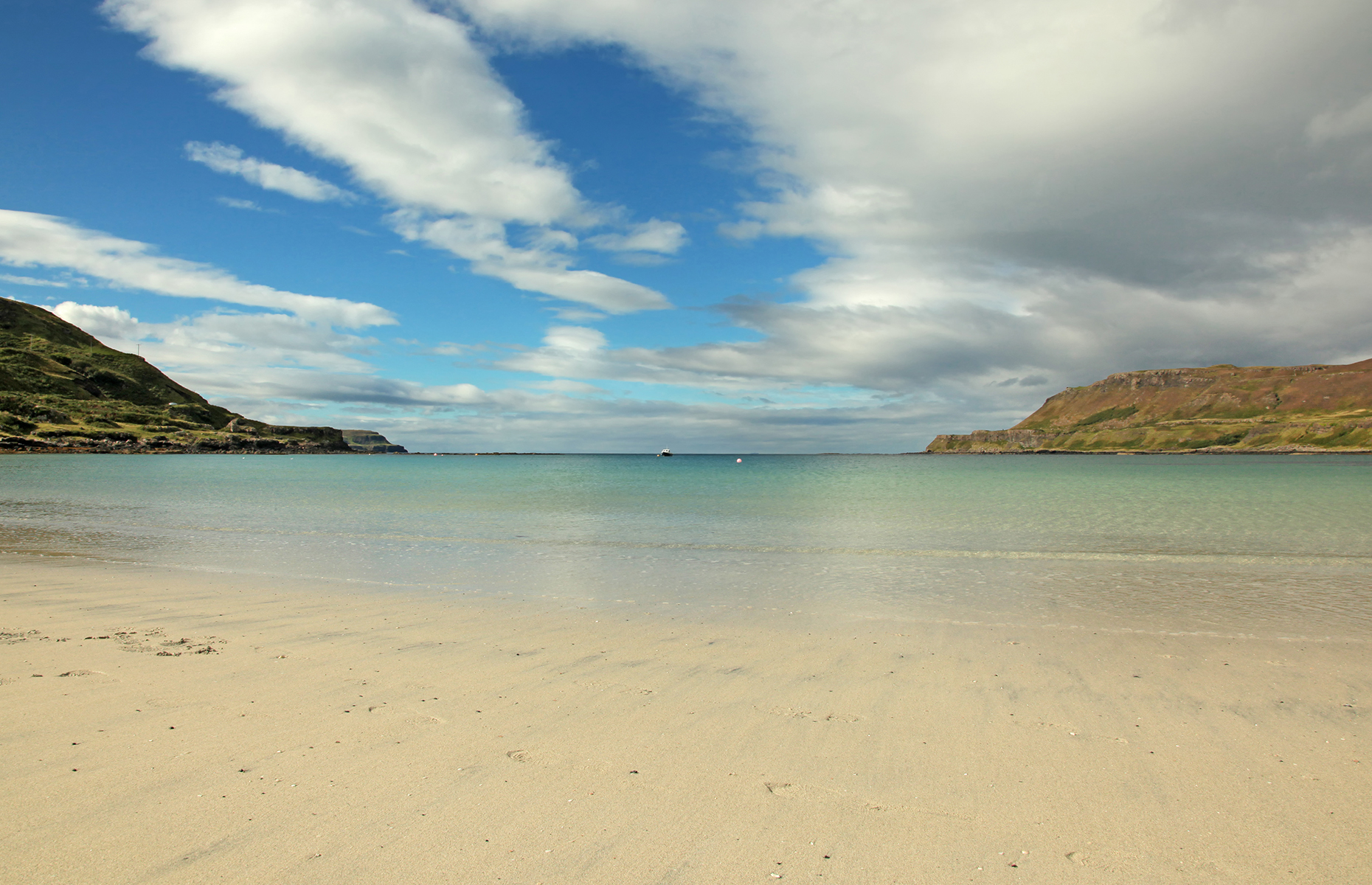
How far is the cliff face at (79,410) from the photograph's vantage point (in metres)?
133

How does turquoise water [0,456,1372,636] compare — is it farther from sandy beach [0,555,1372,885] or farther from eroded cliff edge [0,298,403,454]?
eroded cliff edge [0,298,403,454]

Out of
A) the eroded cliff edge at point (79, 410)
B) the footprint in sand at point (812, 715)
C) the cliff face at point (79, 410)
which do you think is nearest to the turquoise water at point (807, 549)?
the footprint in sand at point (812, 715)

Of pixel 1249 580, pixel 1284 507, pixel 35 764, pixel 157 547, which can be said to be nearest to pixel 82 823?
pixel 35 764

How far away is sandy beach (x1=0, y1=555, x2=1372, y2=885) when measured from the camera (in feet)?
13.1

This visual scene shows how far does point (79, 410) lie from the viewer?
514 feet

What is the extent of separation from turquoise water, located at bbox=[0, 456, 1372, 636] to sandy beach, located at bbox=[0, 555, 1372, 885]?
10.0 feet

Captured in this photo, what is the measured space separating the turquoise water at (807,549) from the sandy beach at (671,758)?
3.05m

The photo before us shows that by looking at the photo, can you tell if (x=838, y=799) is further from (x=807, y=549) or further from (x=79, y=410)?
(x=79, y=410)

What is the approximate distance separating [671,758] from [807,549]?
49.0 ft

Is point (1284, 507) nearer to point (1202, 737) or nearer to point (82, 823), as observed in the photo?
point (1202, 737)

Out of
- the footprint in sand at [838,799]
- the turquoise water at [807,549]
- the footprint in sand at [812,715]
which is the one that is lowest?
the turquoise water at [807,549]

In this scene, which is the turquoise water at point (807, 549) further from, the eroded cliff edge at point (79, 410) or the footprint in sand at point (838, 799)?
the eroded cliff edge at point (79, 410)

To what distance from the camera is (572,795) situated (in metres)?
4.69

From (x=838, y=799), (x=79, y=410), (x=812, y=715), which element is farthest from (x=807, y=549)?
(x=79, y=410)
